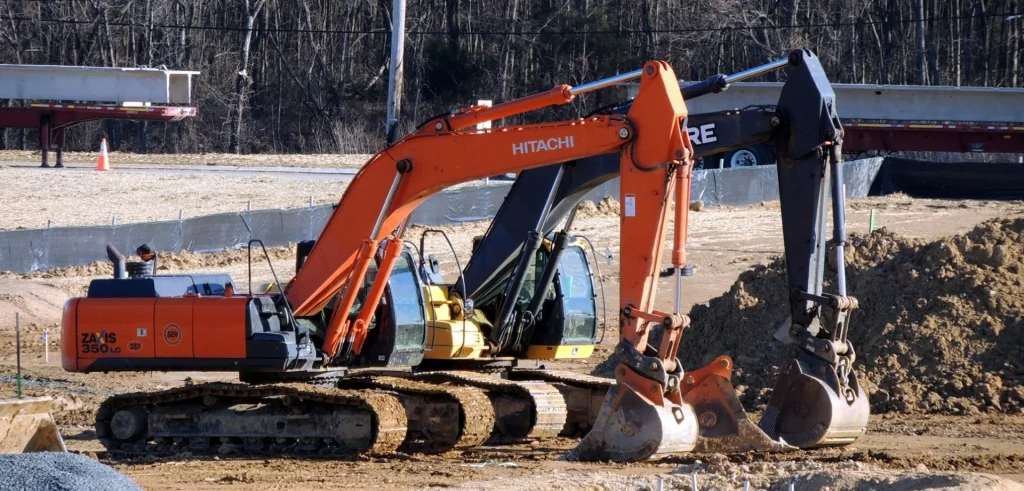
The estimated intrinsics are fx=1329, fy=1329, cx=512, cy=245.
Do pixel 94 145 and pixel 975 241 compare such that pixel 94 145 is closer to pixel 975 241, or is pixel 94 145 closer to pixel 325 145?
pixel 325 145

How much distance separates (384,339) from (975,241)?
26.6ft

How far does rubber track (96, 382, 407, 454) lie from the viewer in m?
11.2

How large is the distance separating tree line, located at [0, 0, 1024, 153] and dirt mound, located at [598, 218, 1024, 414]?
3452cm

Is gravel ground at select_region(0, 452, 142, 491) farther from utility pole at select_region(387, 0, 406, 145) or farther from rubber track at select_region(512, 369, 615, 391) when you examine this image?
utility pole at select_region(387, 0, 406, 145)

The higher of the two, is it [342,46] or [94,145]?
[342,46]

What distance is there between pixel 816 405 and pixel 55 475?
20.8 feet

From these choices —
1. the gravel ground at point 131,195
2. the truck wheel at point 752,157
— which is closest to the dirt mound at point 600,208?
the gravel ground at point 131,195

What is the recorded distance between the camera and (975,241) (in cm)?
1612

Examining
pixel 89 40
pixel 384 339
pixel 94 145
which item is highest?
pixel 89 40

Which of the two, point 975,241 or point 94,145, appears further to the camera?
point 94,145

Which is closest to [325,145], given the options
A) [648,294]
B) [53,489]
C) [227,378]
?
[227,378]

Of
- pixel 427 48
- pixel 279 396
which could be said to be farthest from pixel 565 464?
pixel 427 48

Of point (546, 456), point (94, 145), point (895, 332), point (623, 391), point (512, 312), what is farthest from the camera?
point (94, 145)

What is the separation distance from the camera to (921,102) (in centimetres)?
3644
